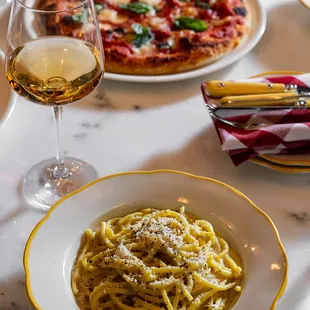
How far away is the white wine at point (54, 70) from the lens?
36.1 inches

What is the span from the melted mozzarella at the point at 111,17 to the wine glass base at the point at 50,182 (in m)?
0.52

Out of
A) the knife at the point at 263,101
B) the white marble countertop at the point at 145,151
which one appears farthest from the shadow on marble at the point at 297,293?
the knife at the point at 263,101

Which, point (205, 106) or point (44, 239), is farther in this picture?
point (205, 106)

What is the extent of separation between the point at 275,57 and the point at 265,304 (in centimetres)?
80

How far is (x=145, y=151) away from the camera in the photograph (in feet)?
3.62

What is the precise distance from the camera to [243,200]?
2.94 feet

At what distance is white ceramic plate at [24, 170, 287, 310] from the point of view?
770 millimetres

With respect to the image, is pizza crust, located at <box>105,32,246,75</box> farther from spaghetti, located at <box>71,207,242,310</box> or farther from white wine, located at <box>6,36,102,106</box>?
spaghetti, located at <box>71,207,242,310</box>

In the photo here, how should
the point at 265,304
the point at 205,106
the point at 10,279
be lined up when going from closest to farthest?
the point at 265,304 → the point at 10,279 → the point at 205,106

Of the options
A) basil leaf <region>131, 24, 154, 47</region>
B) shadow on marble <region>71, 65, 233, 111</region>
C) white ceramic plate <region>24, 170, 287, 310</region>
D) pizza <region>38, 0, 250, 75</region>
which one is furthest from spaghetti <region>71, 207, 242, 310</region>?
basil leaf <region>131, 24, 154, 47</region>

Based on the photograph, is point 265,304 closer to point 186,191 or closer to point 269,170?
point 186,191

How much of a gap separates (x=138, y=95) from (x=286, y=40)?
18.2 inches

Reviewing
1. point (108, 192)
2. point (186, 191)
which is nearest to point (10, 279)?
point (108, 192)

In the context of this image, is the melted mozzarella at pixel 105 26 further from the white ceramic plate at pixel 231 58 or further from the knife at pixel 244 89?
the knife at pixel 244 89
